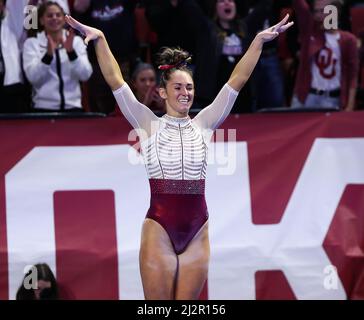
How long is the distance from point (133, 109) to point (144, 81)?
2376mm

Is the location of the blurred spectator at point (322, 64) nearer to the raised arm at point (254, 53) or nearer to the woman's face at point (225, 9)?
the woman's face at point (225, 9)

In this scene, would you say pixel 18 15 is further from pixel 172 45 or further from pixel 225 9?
pixel 225 9

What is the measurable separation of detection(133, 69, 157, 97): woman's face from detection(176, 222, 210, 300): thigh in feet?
8.48

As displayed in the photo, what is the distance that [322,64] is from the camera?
8.67 m

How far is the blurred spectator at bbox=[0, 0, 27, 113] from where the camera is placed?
818 cm

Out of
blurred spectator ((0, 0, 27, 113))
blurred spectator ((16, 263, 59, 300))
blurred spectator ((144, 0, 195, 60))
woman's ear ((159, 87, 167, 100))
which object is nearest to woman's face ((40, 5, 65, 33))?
blurred spectator ((0, 0, 27, 113))

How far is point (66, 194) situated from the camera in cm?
764

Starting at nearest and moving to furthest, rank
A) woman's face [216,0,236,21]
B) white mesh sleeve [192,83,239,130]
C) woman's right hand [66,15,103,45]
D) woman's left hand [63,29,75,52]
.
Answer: woman's right hand [66,15,103,45]
white mesh sleeve [192,83,239,130]
woman's left hand [63,29,75,52]
woman's face [216,0,236,21]

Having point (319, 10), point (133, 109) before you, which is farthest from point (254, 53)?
point (319, 10)

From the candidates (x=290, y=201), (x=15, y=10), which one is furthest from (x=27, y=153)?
(x=290, y=201)

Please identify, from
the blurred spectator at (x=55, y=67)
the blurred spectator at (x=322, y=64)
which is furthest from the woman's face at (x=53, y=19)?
the blurred spectator at (x=322, y=64)

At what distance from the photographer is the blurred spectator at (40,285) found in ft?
23.7

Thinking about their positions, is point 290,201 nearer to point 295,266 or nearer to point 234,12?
point 295,266

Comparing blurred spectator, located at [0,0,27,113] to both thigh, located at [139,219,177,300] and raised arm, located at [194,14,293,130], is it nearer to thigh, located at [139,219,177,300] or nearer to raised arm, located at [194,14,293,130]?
raised arm, located at [194,14,293,130]
